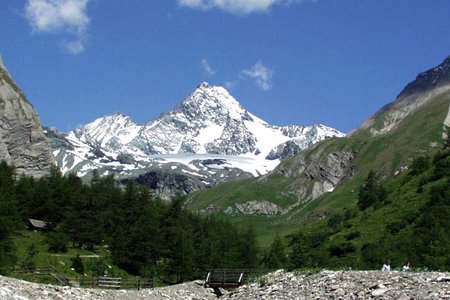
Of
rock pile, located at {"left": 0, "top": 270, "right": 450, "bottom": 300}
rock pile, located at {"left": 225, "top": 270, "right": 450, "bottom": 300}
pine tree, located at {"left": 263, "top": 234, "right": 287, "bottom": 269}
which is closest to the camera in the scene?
rock pile, located at {"left": 225, "top": 270, "right": 450, "bottom": 300}

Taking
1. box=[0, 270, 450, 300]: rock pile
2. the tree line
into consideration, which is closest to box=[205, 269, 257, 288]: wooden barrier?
box=[0, 270, 450, 300]: rock pile

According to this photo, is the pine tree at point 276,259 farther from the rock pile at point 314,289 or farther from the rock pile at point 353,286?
the rock pile at point 353,286

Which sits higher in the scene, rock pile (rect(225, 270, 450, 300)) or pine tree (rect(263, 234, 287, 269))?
pine tree (rect(263, 234, 287, 269))

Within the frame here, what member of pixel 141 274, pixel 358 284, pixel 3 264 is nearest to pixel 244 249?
pixel 141 274

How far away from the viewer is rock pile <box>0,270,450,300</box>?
40562mm

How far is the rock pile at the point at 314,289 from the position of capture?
40562 millimetres

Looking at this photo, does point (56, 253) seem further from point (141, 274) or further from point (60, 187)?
point (60, 187)

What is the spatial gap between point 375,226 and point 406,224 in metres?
21.3

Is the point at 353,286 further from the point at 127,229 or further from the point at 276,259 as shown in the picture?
the point at 276,259

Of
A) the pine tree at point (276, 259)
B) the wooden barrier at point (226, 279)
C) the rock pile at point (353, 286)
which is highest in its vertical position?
the pine tree at point (276, 259)

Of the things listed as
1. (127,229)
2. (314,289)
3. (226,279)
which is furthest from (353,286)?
(127,229)

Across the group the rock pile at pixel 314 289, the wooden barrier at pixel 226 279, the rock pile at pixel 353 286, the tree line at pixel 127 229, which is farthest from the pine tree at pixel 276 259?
the rock pile at pixel 353 286

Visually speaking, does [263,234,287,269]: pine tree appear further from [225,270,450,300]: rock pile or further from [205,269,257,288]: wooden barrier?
[225,270,450,300]: rock pile

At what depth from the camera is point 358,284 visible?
44.3 meters
